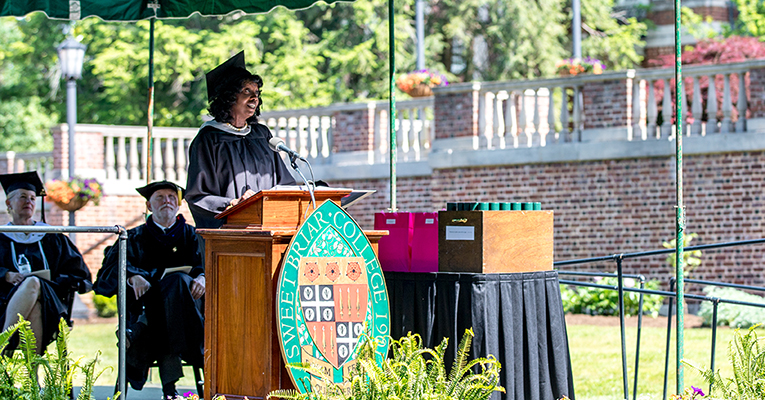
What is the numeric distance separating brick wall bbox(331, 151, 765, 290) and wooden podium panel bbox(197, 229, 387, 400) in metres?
8.93

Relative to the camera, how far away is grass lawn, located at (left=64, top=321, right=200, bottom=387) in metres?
8.80

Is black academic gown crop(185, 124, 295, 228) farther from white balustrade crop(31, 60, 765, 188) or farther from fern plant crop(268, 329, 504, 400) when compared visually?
white balustrade crop(31, 60, 765, 188)

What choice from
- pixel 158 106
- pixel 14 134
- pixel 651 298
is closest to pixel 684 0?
pixel 158 106

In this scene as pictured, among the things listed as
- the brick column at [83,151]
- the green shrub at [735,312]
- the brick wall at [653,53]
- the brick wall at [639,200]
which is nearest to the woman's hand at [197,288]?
the green shrub at [735,312]

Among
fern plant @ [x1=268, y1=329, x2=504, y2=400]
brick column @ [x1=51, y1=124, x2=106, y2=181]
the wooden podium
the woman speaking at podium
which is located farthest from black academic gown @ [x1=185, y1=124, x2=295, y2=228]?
brick column @ [x1=51, y1=124, x2=106, y2=181]

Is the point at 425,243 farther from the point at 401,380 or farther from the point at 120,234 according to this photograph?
the point at 120,234

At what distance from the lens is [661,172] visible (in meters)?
12.3

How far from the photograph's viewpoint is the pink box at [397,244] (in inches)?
182

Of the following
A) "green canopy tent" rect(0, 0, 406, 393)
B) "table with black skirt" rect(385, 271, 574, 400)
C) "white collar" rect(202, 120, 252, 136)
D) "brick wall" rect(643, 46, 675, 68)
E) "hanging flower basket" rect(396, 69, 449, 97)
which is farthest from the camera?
"brick wall" rect(643, 46, 675, 68)

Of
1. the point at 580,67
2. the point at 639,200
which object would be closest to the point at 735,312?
the point at 639,200

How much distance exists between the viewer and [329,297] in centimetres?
403

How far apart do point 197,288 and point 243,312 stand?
1734 millimetres

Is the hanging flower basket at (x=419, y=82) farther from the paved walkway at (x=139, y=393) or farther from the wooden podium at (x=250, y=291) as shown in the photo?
the wooden podium at (x=250, y=291)

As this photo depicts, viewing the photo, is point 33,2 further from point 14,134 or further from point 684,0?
point 14,134
